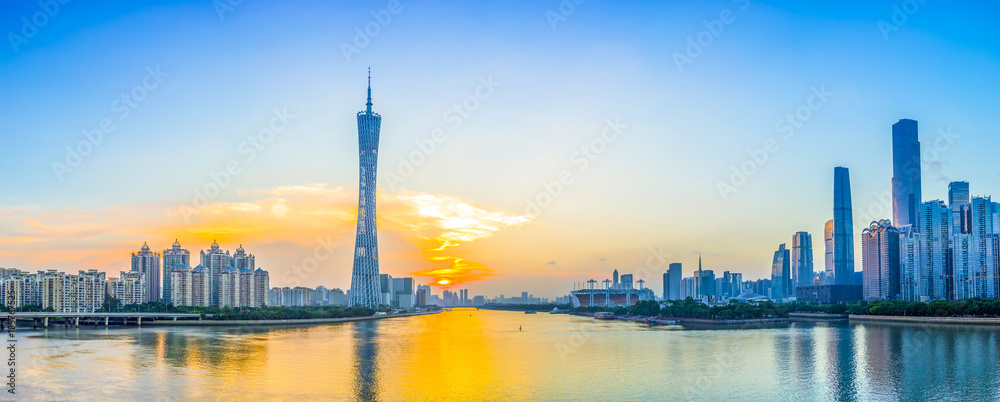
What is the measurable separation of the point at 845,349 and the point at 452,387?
88.5ft

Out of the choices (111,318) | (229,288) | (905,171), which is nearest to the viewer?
(111,318)

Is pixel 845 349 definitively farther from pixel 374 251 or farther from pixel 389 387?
pixel 374 251

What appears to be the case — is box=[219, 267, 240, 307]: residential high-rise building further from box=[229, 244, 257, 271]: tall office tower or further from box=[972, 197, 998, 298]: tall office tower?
box=[972, 197, 998, 298]: tall office tower

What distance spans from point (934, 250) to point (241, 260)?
380ft

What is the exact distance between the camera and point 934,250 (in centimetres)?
11131

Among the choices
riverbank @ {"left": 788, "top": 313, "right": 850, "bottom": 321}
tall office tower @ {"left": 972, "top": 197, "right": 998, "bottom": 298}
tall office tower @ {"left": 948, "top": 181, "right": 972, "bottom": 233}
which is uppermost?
tall office tower @ {"left": 948, "top": 181, "right": 972, "bottom": 233}

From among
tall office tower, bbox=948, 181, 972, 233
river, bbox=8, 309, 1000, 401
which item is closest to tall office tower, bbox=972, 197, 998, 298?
tall office tower, bbox=948, 181, 972, 233

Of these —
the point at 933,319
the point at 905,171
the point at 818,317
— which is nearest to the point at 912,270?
the point at 818,317

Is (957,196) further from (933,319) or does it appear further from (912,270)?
(933,319)

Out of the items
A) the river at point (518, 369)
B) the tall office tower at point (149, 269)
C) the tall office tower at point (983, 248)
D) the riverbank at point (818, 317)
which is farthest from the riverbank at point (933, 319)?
the tall office tower at point (149, 269)

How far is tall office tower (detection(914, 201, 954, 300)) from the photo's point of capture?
108938 millimetres

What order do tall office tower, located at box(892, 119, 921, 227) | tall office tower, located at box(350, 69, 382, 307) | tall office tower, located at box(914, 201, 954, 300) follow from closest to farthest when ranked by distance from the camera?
tall office tower, located at box(350, 69, 382, 307) < tall office tower, located at box(914, 201, 954, 300) < tall office tower, located at box(892, 119, 921, 227)

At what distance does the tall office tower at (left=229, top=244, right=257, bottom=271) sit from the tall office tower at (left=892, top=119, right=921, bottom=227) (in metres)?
166

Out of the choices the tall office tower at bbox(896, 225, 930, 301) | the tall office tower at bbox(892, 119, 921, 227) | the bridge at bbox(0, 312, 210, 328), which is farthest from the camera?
the tall office tower at bbox(892, 119, 921, 227)
